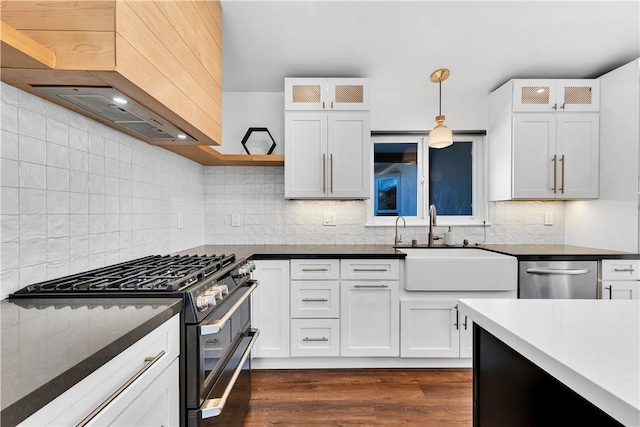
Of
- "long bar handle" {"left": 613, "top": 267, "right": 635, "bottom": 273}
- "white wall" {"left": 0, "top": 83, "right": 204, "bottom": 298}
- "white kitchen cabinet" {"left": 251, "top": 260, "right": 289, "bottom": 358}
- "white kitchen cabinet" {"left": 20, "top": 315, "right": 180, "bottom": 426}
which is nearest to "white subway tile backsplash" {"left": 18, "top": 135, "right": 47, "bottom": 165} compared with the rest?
Result: "white wall" {"left": 0, "top": 83, "right": 204, "bottom": 298}

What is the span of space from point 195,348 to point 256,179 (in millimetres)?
1991

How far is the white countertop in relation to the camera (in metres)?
0.52

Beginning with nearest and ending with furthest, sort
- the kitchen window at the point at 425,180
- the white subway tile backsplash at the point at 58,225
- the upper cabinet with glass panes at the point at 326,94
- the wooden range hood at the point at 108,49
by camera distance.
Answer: the wooden range hood at the point at 108,49, the white subway tile backsplash at the point at 58,225, the upper cabinet with glass panes at the point at 326,94, the kitchen window at the point at 425,180

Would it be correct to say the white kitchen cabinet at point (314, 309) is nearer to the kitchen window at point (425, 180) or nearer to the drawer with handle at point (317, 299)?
the drawer with handle at point (317, 299)

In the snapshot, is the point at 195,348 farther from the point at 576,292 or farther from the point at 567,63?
the point at 567,63

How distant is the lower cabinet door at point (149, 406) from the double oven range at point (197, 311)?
47 millimetres

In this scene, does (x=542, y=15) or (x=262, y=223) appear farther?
(x=262, y=223)

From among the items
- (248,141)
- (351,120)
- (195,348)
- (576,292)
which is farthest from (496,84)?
(195,348)

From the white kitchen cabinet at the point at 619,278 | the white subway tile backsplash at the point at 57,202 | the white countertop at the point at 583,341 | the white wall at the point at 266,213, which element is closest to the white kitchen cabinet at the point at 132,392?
the white subway tile backsplash at the point at 57,202

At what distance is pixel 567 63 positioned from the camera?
2471 mm

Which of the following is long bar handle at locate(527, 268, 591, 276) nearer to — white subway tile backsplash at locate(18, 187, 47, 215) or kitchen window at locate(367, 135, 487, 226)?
kitchen window at locate(367, 135, 487, 226)

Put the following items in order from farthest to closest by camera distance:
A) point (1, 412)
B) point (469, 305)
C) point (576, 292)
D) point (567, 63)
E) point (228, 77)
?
point (228, 77) → point (567, 63) → point (576, 292) → point (469, 305) → point (1, 412)

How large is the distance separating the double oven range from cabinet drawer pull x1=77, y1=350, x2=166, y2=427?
0.59 feet

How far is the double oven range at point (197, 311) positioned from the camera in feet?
3.53
